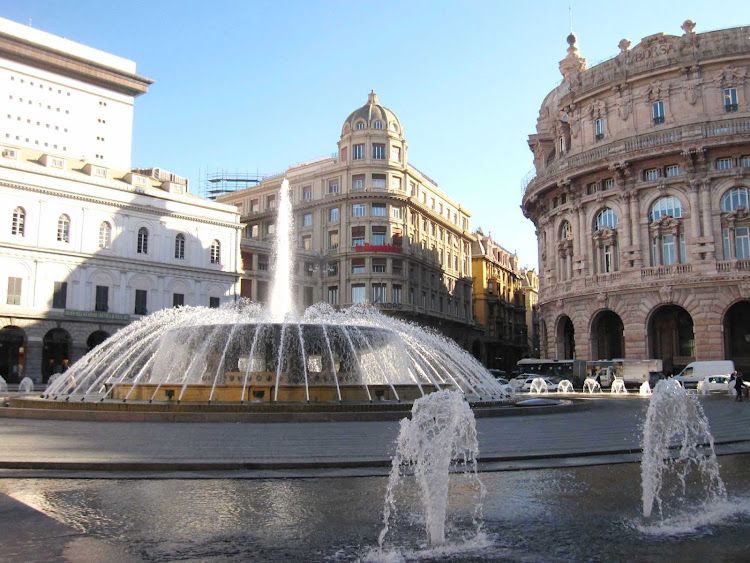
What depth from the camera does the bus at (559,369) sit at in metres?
43.9

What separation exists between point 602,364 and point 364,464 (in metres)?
35.8

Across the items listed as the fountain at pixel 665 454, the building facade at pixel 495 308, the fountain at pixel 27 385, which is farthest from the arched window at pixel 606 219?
the building facade at pixel 495 308

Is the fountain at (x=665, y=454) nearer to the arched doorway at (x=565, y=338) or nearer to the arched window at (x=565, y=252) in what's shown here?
the arched window at (x=565, y=252)

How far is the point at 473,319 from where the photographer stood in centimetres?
8194

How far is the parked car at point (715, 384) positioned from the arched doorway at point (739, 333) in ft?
19.1

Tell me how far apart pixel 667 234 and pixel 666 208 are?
1702mm

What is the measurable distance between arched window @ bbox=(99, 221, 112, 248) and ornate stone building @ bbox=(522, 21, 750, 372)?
32479 millimetres

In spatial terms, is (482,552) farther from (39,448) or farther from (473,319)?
(473,319)

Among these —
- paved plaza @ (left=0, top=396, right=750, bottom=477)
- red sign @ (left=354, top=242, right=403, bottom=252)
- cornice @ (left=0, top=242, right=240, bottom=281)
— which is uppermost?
red sign @ (left=354, top=242, right=403, bottom=252)

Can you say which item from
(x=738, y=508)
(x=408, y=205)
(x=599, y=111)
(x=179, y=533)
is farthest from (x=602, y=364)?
(x=179, y=533)

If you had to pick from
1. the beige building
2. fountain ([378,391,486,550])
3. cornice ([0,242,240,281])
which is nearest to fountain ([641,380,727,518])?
fountain ([378,391,486,550])

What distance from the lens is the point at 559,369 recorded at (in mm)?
47656

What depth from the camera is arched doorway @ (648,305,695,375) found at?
144ft

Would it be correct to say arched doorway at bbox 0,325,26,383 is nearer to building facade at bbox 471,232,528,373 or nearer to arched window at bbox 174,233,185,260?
arched window at bbox 174,233,185,260
